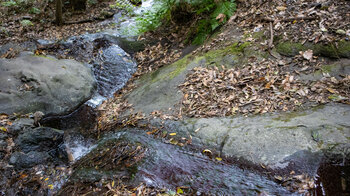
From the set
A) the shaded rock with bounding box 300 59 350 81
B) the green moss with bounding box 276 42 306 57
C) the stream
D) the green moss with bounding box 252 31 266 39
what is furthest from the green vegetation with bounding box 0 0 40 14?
the shaded rock with bounding box 300 59 350 81

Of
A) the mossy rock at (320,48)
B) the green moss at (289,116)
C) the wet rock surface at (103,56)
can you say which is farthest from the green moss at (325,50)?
the wet rock surface at (103,56)

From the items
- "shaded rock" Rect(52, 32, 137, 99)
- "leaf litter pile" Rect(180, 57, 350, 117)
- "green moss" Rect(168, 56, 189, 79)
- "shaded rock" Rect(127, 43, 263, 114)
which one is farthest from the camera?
"shaded rock" Rect(52, 32, 137, 99)

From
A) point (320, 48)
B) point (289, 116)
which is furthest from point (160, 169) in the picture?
point (320, 48)

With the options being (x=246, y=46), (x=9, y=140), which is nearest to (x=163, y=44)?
(x=246, y=46)

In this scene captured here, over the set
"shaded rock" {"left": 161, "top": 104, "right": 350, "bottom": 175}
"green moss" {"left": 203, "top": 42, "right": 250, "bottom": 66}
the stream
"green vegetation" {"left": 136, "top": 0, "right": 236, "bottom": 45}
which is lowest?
the stream

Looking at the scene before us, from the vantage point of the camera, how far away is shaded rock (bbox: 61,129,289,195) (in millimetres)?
2950

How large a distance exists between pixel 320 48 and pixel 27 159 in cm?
592

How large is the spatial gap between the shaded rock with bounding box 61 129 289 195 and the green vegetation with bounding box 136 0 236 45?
12.3ft

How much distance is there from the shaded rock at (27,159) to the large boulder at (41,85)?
150 cm

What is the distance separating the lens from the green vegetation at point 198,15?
6.11m

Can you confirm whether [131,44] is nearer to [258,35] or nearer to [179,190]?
[258,35]

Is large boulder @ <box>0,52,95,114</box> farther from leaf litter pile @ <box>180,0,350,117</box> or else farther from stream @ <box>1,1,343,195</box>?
leaf litter pile @ <box>180,0,350,117</box>

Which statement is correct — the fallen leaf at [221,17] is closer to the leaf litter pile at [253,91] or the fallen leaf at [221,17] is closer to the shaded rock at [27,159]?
the leaf litter pile at [253,91]

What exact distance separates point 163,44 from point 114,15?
4849 mm
